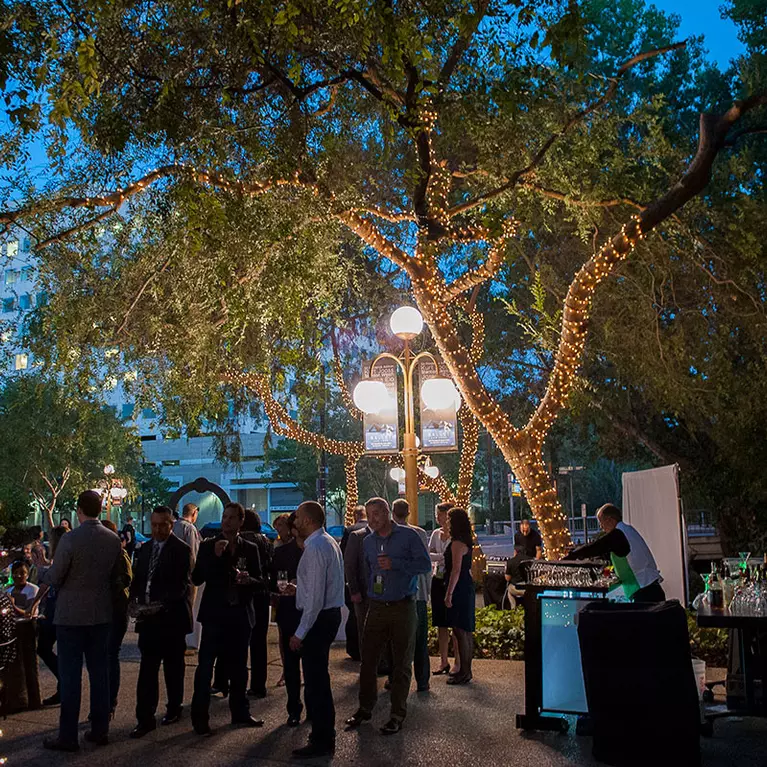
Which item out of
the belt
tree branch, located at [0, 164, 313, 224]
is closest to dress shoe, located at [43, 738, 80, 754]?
the belt

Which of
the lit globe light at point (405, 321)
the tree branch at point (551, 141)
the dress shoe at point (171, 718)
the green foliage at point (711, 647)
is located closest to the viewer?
the dress shoe at point (171, 718)

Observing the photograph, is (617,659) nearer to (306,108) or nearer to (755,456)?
(306,108)

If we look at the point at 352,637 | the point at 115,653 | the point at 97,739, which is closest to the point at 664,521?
the point at 352,637

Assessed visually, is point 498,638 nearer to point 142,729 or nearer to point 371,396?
point 371,396

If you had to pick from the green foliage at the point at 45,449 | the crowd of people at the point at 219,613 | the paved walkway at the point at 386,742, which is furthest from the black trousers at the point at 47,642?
the green foliage at the point at 45,449

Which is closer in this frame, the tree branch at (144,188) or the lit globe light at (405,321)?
the tree branch at (144,188)

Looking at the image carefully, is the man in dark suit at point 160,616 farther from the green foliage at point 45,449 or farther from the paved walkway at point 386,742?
the green foliage at point 45,449

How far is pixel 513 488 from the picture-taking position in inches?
1547

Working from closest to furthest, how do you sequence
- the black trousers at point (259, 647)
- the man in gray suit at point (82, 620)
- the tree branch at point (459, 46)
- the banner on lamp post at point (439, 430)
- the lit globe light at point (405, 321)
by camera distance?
the man in gray suit at point (82, 620)
the black trousers at point (259, 647)
the tree branch at point (459, 46)
the lit globe light at point (405, 321)
the banner on lamp post at point (439, 430)

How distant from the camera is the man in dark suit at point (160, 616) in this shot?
25.3ft

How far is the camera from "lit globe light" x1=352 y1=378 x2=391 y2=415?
40.6 feet

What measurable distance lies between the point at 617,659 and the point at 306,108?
25.6 feet

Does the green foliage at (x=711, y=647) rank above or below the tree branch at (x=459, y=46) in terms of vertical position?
below

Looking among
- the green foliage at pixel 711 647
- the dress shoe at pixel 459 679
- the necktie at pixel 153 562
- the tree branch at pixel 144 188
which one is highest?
the tree branch at pixel 144 188
